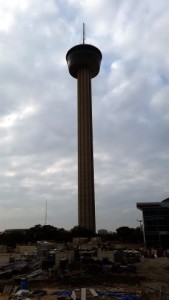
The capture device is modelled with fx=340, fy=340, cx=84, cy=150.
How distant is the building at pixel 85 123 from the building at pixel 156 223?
51838mm

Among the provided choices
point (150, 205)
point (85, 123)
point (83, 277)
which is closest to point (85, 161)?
point (85, 123)

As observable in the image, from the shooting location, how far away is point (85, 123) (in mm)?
163125

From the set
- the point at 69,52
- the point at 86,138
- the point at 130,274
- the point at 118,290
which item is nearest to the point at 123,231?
the point at 86,138

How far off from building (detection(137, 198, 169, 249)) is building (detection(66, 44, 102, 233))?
51.8 metres

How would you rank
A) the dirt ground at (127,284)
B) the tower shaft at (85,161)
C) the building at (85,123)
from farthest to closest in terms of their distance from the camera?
the building at (85,123) < the tower shaft at (85,161) < the dirt ground at (127,284)

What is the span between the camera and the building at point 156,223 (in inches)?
3868

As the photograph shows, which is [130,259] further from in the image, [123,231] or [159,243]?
[123,231]

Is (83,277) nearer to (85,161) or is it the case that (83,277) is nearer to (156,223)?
(156,223)

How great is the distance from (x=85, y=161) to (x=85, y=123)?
752 inches

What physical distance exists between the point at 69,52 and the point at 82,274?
497 feet

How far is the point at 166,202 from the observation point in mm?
104812

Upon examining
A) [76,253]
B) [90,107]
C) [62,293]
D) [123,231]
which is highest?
[90,107]

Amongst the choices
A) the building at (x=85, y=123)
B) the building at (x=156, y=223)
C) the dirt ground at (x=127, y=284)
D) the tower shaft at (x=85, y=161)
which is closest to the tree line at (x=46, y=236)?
the tower shaft at (x=85, y=161)

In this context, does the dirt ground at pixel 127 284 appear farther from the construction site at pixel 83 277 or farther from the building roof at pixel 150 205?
the building roof at pixel 150 205
